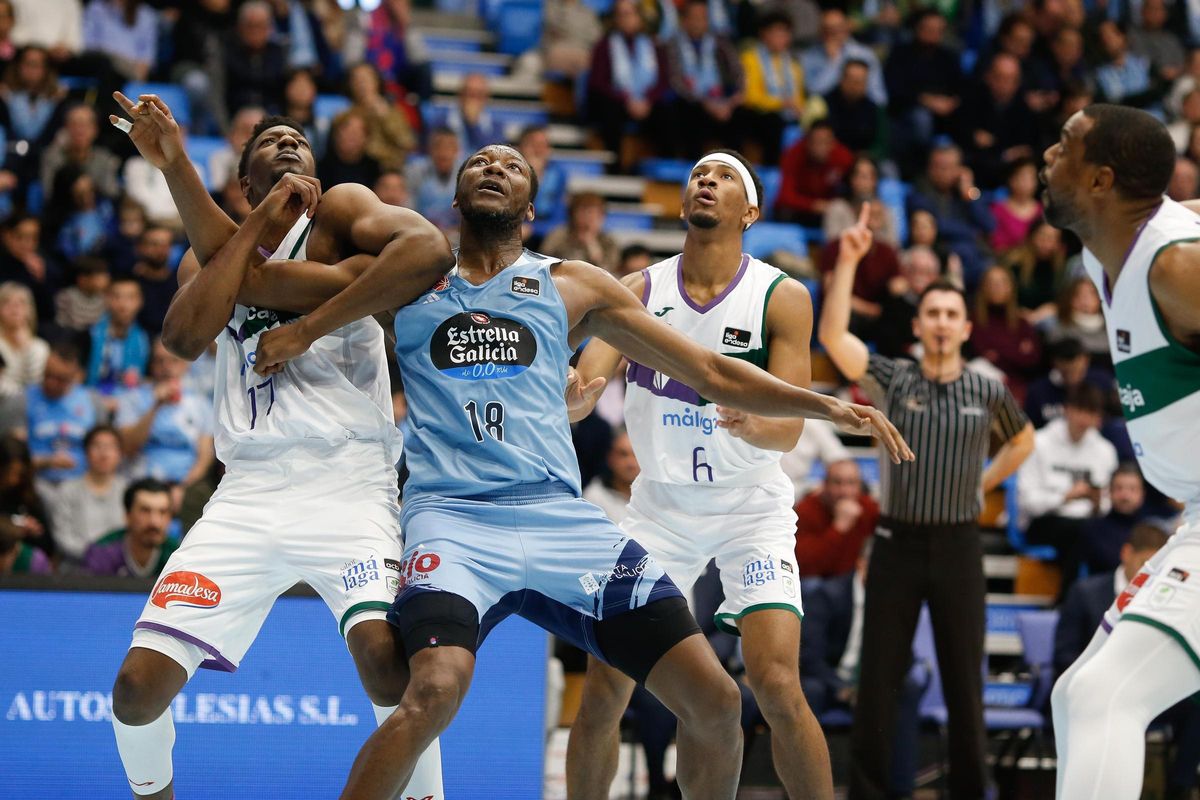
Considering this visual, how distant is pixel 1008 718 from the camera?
31.2 ft

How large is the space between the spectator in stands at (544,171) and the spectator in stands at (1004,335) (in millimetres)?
3994

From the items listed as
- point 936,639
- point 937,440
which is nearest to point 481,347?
point 937,440

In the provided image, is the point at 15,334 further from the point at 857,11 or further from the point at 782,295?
the point at 857,11

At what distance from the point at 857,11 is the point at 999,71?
2277 millimetres

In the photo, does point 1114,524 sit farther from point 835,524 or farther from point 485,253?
point 485,253

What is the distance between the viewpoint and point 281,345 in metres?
5.33

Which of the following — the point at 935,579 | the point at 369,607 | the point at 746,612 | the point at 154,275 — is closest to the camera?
the point at 369,607

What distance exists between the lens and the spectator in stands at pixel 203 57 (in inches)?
527

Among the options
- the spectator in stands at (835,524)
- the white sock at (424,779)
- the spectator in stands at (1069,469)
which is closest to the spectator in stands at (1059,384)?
the spectator in stands at (1069,469)

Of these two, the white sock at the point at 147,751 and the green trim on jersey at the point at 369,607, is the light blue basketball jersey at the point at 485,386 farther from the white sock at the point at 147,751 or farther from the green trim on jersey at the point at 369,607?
the white sock at the point at 147,751

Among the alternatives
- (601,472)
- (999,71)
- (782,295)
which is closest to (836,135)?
(999,71)

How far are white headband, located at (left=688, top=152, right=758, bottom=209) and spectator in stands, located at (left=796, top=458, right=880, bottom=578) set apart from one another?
12.4 feet

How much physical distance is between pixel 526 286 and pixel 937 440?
11.6ft

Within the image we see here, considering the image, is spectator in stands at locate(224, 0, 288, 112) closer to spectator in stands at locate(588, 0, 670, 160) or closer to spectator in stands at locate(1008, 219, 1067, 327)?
spectator in stands at locate(588, 0, 670, 160)
